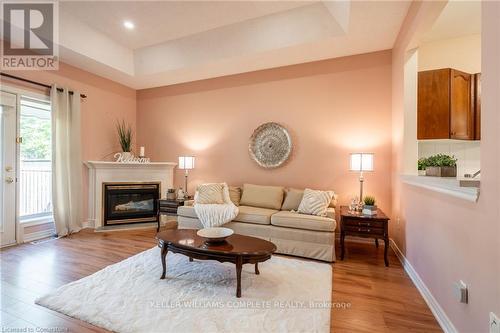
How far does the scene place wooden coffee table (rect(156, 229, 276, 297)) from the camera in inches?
88.0

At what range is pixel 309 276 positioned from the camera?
2695 mm

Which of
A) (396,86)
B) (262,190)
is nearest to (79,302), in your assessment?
(262,190)

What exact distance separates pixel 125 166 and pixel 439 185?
15.8 ft

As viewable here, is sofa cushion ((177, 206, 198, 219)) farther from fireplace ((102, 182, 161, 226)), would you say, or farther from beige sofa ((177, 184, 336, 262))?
fireplace ((102, 182, 161, 226))

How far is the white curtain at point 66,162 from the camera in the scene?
4.05 m

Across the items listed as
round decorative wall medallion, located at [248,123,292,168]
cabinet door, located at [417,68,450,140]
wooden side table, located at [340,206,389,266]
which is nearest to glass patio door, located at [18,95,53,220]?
round decorative wall medallion, located at [248,123,292,168]

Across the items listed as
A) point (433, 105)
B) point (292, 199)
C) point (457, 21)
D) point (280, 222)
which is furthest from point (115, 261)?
point (457, 21)

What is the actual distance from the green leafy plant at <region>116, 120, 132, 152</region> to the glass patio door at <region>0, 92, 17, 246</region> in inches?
63.3

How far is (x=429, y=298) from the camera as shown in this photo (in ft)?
7.20

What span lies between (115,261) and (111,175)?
2.15 metres

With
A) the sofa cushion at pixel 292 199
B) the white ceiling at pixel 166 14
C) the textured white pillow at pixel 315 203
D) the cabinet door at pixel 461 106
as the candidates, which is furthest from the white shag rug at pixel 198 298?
the white ceiling at pixel 166 14

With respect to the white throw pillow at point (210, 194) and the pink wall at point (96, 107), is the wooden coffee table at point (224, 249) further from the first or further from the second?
the pink wall at point (96, 107)

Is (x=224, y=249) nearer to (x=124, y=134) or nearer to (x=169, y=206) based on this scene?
(x=169, y=206)

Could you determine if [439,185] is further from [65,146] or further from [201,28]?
[65,146]
